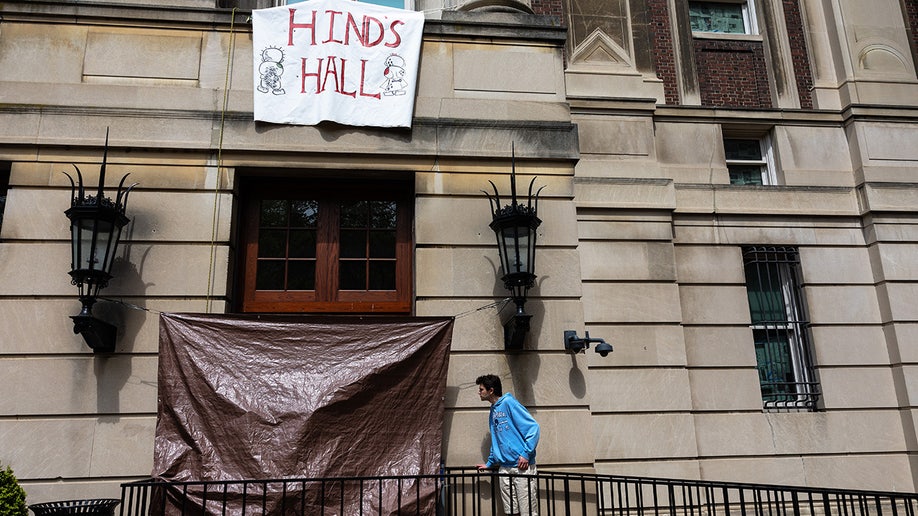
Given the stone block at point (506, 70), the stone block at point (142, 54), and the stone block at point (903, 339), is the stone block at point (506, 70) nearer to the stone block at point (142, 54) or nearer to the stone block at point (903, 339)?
the stone block at point (142, 54)

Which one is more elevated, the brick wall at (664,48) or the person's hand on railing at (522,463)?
the brick wall at (664,48)

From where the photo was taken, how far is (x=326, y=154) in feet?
27.1

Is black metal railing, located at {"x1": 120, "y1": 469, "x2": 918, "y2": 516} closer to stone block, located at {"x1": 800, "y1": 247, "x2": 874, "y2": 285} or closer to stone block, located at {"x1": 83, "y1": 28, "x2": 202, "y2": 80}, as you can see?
stone block, located at {"x1": 83, "y1": 28, "x2": 202, "y2": 80}

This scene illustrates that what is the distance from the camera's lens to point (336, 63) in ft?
27.8

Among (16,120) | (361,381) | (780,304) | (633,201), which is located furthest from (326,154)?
(780,304)


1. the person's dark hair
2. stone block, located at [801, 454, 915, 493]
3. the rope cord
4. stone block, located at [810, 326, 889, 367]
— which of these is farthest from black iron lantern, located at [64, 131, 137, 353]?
stone block, located at [810, 326, 889, 367]

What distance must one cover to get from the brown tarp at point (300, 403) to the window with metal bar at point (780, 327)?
6549 millimetres

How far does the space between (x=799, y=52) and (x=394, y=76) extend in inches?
345

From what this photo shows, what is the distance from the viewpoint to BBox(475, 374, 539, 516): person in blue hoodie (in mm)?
6793

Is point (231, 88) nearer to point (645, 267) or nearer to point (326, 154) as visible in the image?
point (326, 154)

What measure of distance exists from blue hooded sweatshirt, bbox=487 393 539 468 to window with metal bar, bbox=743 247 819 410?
18.9 feet

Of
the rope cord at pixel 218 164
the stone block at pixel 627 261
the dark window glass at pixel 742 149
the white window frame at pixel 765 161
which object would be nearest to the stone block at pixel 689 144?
→ the white window frame at pixel 765 161

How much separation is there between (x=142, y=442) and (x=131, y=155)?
3402 mm

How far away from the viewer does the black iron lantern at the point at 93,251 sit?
275 inches
